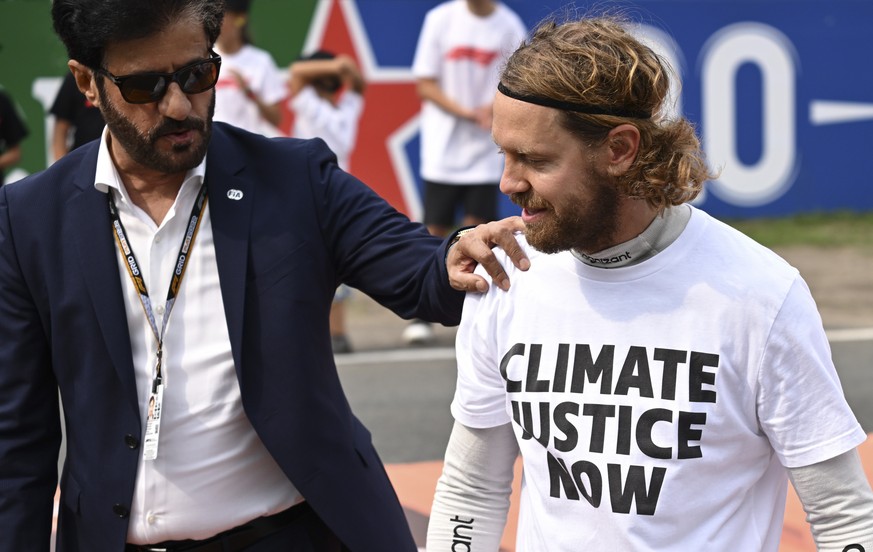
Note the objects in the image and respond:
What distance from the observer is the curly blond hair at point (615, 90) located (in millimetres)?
2385

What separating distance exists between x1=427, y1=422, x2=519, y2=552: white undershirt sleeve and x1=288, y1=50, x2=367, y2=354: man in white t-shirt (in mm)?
6310

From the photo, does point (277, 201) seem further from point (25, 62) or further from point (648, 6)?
point (648, 6)

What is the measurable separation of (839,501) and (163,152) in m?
1.59

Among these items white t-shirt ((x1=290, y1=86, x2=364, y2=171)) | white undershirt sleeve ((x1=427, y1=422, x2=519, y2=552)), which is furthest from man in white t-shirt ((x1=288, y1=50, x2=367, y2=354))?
white undershirt sleeve ((x1=427, y1=422, x2=519, y2=552))

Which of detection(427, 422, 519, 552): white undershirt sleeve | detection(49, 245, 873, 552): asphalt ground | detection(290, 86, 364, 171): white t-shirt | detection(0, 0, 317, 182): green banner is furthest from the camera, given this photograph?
detection(0, 0, 317, 182): green banner

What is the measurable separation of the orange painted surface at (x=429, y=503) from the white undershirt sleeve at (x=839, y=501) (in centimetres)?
254

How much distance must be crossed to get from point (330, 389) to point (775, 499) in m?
1.05

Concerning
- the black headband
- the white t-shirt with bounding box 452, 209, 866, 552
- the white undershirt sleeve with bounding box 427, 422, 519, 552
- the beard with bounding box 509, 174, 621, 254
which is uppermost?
the black headband

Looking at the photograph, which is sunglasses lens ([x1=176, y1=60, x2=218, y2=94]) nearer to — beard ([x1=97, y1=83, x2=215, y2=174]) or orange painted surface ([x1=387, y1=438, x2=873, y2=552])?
beard ([x1=97, y1=83, x2=215, y2=174])

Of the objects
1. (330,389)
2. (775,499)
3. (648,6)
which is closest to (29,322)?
(330,389)

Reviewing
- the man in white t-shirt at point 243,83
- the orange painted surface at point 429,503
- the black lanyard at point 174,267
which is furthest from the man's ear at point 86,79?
the man in white t-shirt at point 243,83

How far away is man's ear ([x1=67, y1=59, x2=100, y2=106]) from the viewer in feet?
10.0

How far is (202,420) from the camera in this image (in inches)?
115

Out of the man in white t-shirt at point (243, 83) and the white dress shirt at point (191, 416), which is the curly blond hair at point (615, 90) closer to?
the white dress shirt at point (191, 416)
